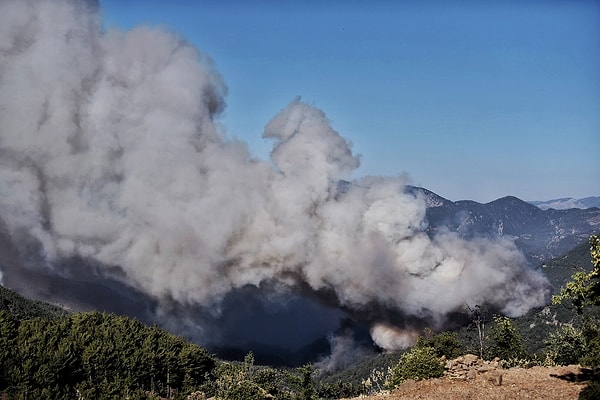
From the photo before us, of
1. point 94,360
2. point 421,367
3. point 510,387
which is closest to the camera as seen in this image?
point 510,387

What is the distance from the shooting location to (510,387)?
21.8m

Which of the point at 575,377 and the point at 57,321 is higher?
the point at 57,321

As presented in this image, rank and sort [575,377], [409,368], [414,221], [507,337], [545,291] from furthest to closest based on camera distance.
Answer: [545,291], [414,221], [507,337], [409,368], [575,377]

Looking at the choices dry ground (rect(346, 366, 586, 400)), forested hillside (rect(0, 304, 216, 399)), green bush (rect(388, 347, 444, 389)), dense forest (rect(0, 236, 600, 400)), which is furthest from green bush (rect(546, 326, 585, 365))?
forested hillside (rect(0, 304, 216, 399))

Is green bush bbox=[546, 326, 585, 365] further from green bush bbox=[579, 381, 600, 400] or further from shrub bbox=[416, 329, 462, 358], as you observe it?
green bush bbox=[579, 381, 600, 400]

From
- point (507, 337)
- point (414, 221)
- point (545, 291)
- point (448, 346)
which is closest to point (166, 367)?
point (448, 346)

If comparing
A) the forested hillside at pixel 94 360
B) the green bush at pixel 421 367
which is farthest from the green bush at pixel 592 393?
the forested hillside at pixel 94 360

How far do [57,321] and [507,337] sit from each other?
35331 millimetres

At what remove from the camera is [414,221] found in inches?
2864

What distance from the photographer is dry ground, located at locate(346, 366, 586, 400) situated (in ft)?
67.7

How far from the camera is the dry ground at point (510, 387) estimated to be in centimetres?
2062

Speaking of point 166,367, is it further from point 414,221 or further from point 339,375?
point 339,375

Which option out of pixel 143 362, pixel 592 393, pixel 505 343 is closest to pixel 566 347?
pixel 505 343

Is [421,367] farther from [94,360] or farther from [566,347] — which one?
[94,360]
